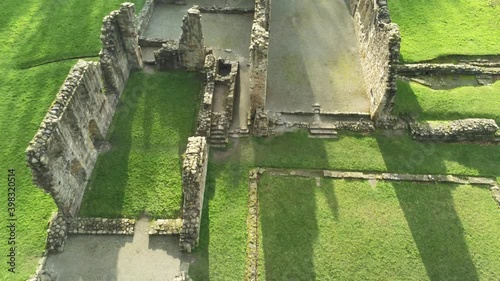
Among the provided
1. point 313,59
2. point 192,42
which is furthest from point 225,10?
point 313,59

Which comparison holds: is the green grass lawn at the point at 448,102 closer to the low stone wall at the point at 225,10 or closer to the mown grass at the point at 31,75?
the low stone wall at the point at 225,10

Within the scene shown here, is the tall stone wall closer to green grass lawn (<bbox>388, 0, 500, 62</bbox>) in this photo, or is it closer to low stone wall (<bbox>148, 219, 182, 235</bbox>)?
low stone wall (<bbox>148, 219, 182, 235</bbox>)

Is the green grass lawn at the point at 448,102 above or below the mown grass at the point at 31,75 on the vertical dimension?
below

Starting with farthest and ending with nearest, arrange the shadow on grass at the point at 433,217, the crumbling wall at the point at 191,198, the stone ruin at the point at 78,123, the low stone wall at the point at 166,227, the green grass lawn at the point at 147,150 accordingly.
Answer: the green grass lawn at the point at 147,150 → the low stone wall at the point at 166,227 → the shadow on grass at the point at 433,217 → the crumbling wall at the point at 191,198 → the stone ruin at the point at 78,123

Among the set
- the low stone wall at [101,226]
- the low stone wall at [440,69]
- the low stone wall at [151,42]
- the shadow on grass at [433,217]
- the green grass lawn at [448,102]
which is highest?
the low stone wall at [151,42]

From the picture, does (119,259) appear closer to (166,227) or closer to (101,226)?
(101,226)

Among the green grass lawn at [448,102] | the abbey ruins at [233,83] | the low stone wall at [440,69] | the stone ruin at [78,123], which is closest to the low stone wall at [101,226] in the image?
the abbey ruins at [233,83]

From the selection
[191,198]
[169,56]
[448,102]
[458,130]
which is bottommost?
[458,130]
